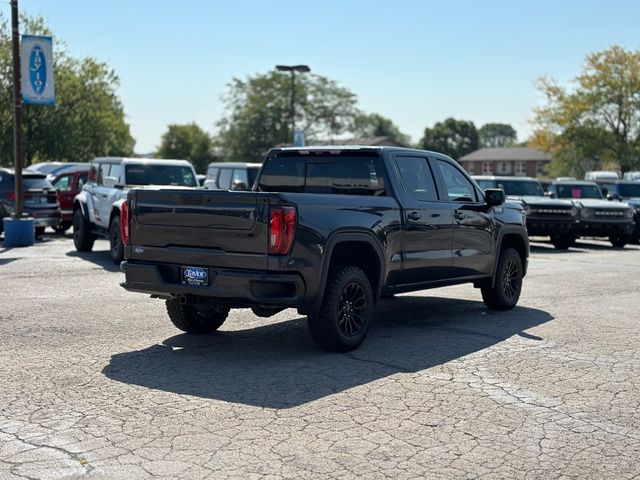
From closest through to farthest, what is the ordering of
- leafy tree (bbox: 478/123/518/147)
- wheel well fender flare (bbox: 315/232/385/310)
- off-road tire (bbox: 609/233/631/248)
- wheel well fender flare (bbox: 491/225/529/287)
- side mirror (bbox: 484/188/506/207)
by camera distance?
1. wheel well fender flare (bbox: 315/232/385/310)
2. side mirror (bbox: 484/188/506/207)
3. wheel well fender flare (bbox: 491/225/529/287)
4. off-road tire (bbox: 609/233/631/248)
5. leafy tree (bbox: 478/123/518/147)

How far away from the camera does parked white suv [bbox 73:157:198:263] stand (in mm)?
16578

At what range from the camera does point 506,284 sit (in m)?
10.8

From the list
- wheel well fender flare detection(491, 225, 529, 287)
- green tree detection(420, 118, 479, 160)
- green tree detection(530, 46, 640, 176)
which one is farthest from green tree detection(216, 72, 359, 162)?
wheel well fender flare detection(491, 225, 529, 287)

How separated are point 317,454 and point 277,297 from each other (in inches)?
A: 92.4

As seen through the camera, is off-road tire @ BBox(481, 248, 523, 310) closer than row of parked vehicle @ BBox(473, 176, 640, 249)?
Yes

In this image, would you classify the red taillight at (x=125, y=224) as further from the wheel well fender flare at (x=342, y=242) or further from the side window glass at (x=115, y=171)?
the side window glass at (x=115, y=171)

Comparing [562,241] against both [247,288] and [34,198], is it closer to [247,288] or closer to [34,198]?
[34,198]

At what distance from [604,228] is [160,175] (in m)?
12.2

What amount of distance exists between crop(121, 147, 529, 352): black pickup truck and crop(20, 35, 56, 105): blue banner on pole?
1275 cm

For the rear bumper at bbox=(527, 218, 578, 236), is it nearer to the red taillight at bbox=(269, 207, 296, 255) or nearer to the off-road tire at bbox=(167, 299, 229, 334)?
the off-road tire at bbox=(167, 299, 229, 334)

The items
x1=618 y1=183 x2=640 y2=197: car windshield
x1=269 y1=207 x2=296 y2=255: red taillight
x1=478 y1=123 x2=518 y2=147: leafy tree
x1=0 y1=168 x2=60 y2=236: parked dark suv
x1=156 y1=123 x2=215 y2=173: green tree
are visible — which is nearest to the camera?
x1=269 y1=207 x2=296 y2=255: red taillight

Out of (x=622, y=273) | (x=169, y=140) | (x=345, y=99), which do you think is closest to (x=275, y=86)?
(x=345, y=99)

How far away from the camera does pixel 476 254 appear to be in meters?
10.0

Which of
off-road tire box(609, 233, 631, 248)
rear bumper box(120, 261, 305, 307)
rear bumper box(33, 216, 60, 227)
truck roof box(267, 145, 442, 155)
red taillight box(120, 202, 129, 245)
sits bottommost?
off-road tire box(609, 233, 631, 248)
